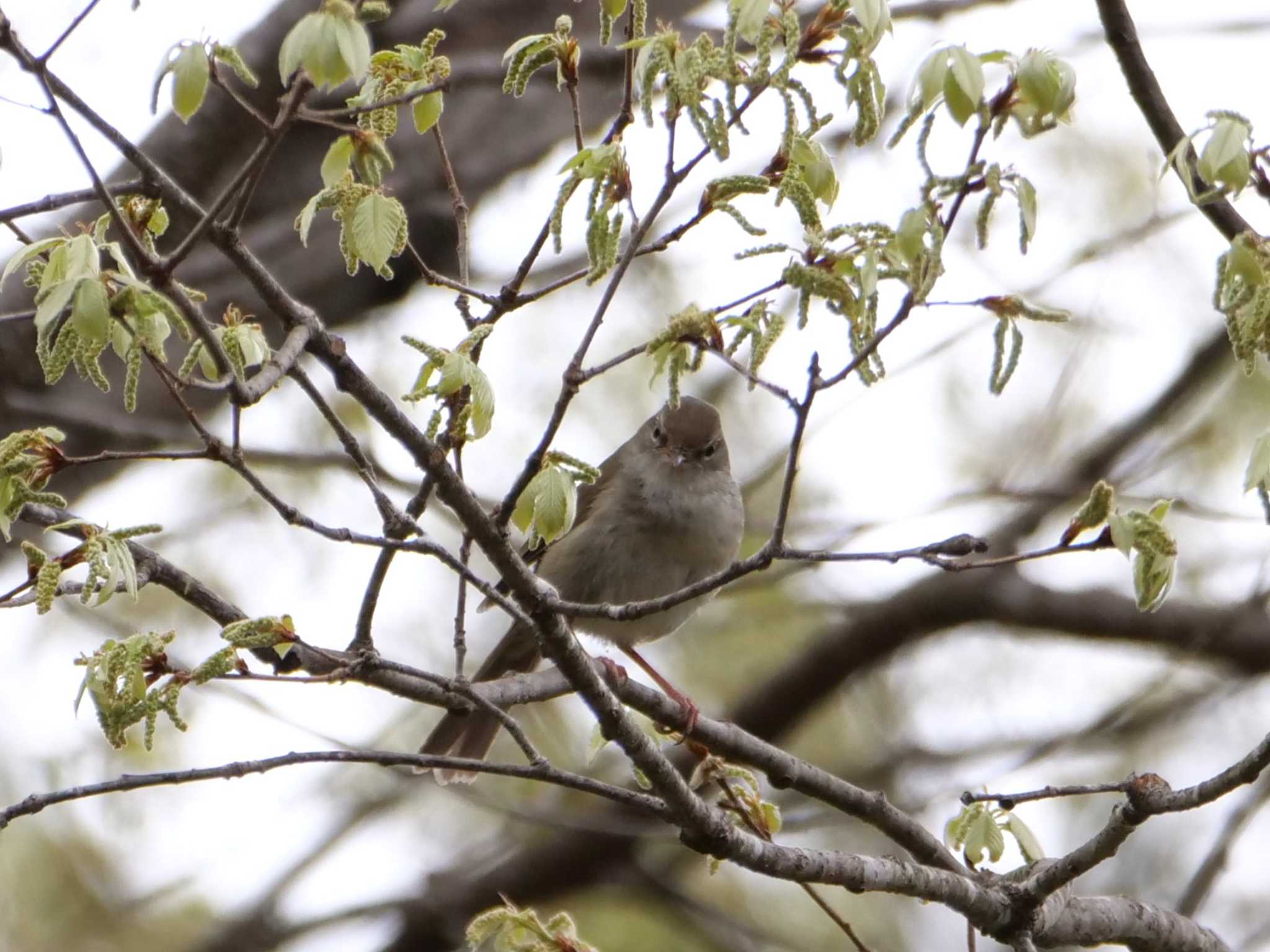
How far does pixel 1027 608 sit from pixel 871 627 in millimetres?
748

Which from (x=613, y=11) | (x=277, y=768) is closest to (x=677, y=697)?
(x=277, y=768)

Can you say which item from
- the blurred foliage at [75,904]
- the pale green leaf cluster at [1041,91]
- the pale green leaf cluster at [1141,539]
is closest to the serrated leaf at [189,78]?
the pale green leaf cluster at [1041,91]

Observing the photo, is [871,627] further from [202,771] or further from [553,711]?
[202,771]

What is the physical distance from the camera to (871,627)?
743 centimetres

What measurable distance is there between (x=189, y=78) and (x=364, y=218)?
0.40 meters

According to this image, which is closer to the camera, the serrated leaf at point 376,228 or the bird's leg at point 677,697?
the serrated leaf at point 376,228

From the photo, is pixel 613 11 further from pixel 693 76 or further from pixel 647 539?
pixel 647 539

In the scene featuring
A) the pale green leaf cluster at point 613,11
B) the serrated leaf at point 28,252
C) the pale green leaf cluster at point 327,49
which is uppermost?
the pale green leaf cluster at point 613,11

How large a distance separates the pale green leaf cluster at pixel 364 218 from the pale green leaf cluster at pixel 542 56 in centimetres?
29

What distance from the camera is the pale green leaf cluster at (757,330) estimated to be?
2.66m

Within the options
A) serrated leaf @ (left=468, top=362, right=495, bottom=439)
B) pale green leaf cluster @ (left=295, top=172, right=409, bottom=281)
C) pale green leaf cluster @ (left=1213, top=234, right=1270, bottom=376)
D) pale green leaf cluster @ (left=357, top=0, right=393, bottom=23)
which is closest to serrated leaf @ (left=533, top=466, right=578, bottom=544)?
serrated leaf @ (left=468, top=362, right=495, bottom=439)

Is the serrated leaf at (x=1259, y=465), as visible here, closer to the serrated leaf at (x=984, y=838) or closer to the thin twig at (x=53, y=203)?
the serrated leaf at (x=984, y=838)

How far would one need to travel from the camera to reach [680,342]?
2779 mm

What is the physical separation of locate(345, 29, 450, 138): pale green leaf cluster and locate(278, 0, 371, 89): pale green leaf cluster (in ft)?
1.30
